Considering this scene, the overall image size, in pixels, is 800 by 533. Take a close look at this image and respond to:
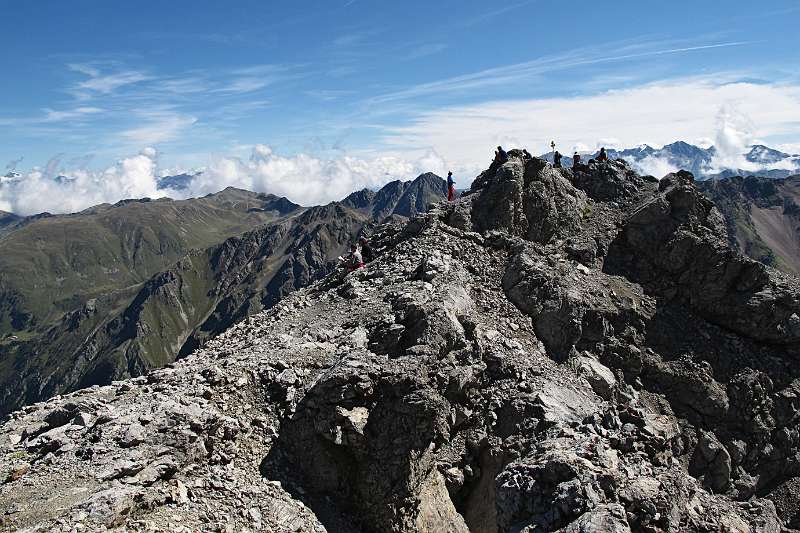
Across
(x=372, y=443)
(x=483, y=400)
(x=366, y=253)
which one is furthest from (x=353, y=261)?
(x=372, y=443)

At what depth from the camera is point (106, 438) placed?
63.4 feet

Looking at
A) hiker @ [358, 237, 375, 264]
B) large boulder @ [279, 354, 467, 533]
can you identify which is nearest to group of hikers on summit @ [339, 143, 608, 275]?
hiker @ [358, 237, 375, 264]

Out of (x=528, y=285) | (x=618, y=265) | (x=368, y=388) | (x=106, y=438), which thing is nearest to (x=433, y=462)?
(x=368, y=388)

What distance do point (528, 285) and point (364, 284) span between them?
11.8 metres

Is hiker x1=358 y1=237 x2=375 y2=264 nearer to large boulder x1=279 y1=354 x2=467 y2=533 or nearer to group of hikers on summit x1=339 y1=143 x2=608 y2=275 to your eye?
group of hikers on summit x1=339 y1=143 x2=608 y2=275

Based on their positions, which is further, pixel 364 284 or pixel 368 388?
pixel 364 284

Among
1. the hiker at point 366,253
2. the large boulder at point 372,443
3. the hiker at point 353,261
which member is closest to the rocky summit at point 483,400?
the large boulder at point 372,443

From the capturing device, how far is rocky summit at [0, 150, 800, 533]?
18.6 metres

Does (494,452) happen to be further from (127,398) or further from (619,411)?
(127,398)

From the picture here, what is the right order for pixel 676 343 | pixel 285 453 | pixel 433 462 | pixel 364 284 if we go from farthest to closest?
pixel 676 343, pixel 364 284, pixel 433 462, pixel 285 453

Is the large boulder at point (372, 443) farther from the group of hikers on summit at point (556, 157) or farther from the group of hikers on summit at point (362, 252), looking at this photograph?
the group of hikers on summit at point (556, 157)

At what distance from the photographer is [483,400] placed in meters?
28.2

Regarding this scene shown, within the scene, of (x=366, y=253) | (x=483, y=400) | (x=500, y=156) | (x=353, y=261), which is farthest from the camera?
(x=500, y=156)

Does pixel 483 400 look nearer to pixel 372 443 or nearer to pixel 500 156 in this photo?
pixel 372 443
